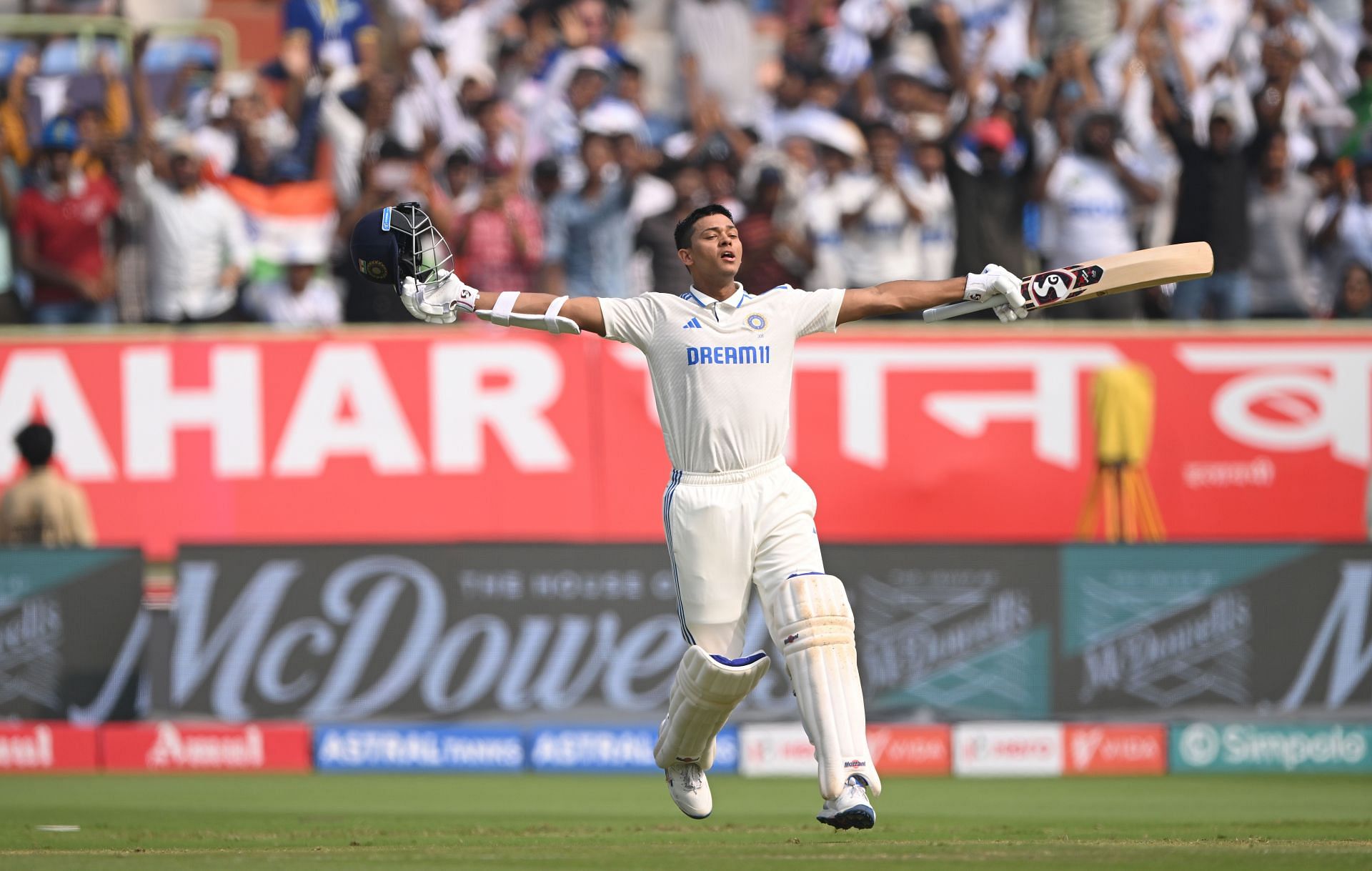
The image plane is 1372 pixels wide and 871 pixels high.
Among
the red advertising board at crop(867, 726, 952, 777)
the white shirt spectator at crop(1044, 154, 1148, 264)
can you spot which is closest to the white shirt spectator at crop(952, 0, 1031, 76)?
the white shirt spectator at crop(1044, 154, 1148, 264)

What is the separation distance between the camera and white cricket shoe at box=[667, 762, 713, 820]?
7.22m

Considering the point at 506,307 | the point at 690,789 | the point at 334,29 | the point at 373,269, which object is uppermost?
the point at 334,29

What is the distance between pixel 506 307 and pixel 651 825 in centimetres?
241

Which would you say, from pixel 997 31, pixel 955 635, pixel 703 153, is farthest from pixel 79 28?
pixel 955 635

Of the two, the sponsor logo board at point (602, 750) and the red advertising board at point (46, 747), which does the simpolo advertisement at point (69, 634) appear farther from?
the sponsor logo board at point (602, 750)

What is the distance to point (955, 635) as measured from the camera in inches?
435

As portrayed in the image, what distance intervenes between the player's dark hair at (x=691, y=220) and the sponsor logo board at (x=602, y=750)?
451 centimetres

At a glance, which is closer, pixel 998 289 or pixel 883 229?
pixel 998 289

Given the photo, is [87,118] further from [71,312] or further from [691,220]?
[691,220]

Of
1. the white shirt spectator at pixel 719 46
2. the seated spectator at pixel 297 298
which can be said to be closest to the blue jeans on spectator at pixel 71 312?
the seated spectator at pixel 297 298

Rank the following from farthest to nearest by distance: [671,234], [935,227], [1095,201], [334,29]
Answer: [334,29] < [935,227] < [1095,201] < [671,234]

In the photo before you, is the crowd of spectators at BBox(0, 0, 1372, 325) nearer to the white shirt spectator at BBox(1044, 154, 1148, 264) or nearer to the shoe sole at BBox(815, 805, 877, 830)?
the white shirt spectator at BBox(1044, 154, 1148, 264)

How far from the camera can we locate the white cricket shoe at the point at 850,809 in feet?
20.9

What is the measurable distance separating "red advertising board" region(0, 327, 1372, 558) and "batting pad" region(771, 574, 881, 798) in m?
6.55
